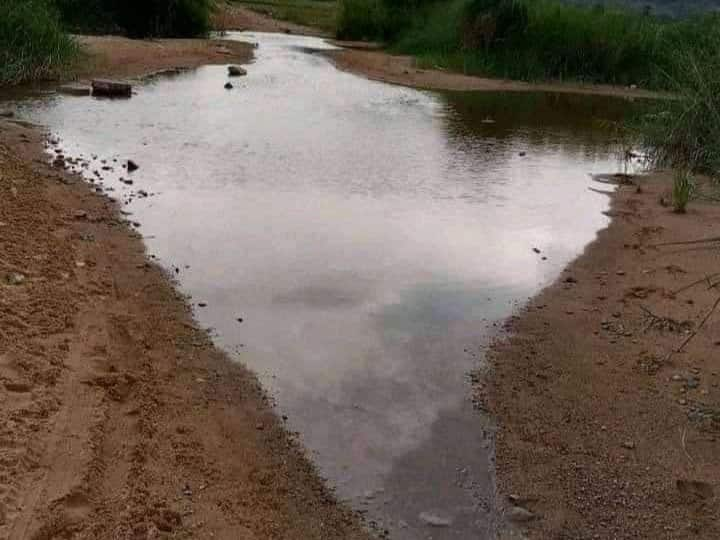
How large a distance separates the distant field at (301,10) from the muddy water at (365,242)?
27.4 metres

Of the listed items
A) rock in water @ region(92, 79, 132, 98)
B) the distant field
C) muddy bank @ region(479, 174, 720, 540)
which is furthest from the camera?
the distant field

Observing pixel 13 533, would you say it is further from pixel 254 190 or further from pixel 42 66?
pixel 42 66

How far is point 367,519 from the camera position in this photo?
4.73m

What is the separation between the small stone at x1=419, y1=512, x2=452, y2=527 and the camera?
473cm

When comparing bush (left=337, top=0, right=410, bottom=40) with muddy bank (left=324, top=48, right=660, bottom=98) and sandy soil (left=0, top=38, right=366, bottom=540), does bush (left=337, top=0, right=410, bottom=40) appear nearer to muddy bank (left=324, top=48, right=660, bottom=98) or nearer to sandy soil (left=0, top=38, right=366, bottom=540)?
muddy bank (left=324, top=48, right=660, bottom=98)

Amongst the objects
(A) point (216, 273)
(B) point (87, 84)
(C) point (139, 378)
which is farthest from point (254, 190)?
(B) point (87, 84)

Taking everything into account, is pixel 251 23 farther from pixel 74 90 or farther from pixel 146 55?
pixel 74 90

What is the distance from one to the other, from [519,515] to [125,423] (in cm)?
247

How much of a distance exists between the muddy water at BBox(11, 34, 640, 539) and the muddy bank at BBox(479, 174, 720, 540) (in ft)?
0.92

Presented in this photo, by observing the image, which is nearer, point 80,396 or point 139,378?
point 80,396

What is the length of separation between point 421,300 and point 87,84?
14.8 m

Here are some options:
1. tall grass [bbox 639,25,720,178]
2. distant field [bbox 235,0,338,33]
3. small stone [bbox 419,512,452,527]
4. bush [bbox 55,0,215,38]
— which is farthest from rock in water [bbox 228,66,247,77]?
small stone [bbox 419,512,452,527]

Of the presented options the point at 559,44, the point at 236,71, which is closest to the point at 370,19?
the point at 559,44

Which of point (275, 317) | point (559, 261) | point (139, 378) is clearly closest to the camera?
point (139, 378)
